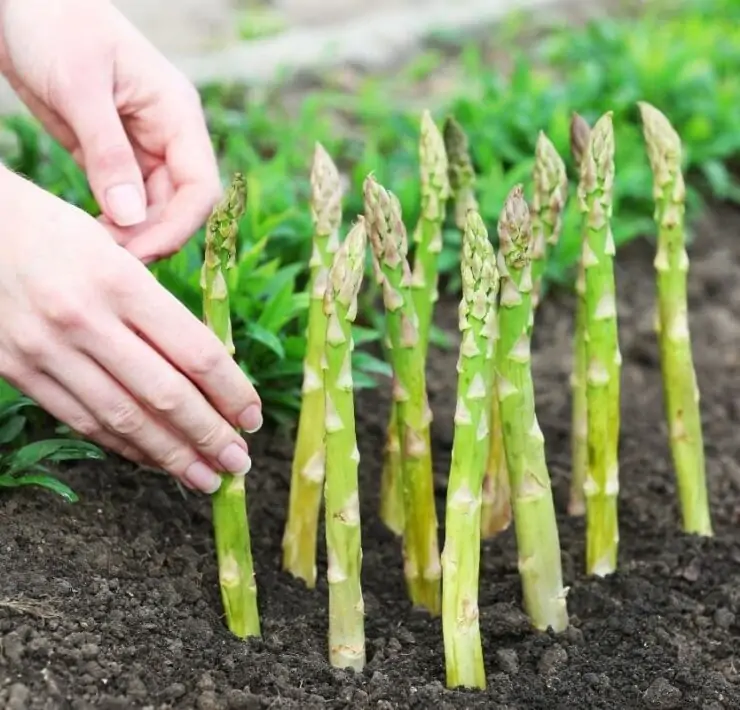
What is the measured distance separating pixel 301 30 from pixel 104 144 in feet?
10.3

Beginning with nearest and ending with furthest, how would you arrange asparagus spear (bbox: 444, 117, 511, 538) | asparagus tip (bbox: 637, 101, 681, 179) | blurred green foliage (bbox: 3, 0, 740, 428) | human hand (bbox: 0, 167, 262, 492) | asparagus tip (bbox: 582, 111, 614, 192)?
Result: human hand (bbox: 0, 167, 262, 492) → asparagus tip (bbox: 582, 111, 614, 192) → asparagus tip (bbox: 637, 101, 681, 179) → asparagus spear (bbox: 444, 117, 511, 538) → blurred green foliage (bbox: 3, 0, 740, 428)

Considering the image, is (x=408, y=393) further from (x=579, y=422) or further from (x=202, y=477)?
(x=579, y=422)

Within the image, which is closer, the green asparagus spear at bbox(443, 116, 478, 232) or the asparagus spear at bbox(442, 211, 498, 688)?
the asparagus spear at bbox(442, 211, 498, 688)

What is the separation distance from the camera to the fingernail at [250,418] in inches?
75.7

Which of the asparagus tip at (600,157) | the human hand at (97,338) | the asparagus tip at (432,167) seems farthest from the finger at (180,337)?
the asparagus tip at (600,157)

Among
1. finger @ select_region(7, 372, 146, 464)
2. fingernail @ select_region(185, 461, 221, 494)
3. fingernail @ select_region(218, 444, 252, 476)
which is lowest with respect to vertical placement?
fingernail @ select_region(185, 461, 221, 494)

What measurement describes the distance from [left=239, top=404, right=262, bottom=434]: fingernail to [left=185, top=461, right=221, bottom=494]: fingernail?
3.7 inches

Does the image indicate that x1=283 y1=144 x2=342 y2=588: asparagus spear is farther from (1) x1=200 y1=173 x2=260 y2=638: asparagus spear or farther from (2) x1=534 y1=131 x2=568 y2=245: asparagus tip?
(2) x1=534 y1=131 x2=568 y2=245: asparagus tip

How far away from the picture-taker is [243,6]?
5.76 meters

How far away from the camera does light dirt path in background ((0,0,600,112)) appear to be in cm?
468

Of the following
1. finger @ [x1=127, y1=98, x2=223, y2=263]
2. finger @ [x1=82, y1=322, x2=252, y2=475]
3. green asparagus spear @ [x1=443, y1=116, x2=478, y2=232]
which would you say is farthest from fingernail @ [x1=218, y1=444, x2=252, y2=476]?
green asparagus spear @ [x1=443, y1=116, x2=478, y2=232]

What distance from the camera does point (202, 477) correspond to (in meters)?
1.93

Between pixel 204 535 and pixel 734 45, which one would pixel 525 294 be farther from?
pixel 734 45

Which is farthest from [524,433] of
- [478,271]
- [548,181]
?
[548,181]
